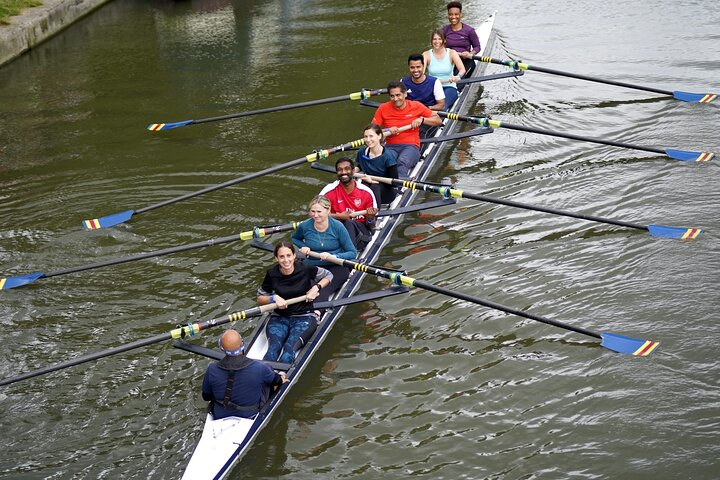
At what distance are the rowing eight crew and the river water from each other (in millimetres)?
563

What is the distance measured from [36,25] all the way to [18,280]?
40.9 ft

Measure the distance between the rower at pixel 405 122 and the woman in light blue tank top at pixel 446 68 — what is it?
6.44 feet

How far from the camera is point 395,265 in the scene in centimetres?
1136

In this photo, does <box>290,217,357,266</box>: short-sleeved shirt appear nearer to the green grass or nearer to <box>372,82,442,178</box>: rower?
<box>372,82,442,178</box>: rower

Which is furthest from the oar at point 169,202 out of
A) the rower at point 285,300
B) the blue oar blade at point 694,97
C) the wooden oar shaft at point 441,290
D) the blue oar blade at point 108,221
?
the blue oar blade at point 694,97

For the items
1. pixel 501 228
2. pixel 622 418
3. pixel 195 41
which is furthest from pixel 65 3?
pixel 622 418

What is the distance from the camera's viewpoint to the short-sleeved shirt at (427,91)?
1378 centimetres

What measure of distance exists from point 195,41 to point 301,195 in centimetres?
964

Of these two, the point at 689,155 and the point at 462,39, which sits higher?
the point at 462,39

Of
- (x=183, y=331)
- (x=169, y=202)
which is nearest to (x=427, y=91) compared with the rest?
(x=169, y=202)

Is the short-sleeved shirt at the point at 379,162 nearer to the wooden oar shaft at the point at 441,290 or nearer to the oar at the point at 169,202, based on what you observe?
the oar at the point at 169,202

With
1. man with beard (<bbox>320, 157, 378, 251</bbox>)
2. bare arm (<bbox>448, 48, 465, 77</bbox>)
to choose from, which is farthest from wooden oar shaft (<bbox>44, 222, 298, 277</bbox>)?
bare arm (<bbox>448, 48, 465, 77</bbox>)

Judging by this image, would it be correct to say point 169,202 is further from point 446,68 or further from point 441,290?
point 446,68

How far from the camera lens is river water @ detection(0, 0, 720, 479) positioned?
825cm
